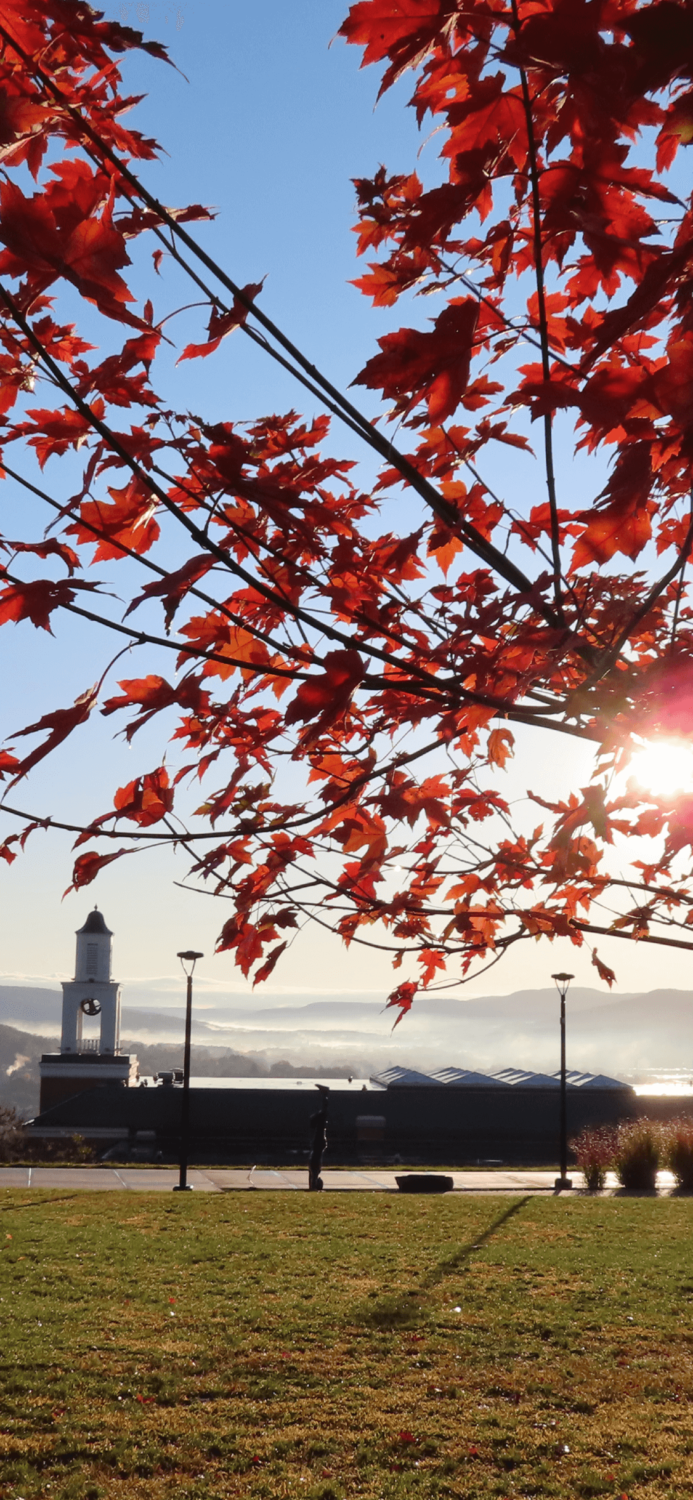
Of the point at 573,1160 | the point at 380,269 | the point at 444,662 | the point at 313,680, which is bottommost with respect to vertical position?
the point at 573,1160

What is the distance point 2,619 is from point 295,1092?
1494 inches

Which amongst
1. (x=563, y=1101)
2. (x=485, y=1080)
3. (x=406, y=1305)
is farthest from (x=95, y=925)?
(x=406, y=1305)

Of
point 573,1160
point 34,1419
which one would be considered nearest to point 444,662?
point 34,1419

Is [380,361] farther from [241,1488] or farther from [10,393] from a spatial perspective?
[241,1488]

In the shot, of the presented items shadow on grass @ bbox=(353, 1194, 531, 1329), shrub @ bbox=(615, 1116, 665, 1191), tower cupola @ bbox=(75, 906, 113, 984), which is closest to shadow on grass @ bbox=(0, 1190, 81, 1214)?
shadow on grass @ bbox=(353, 1194, 531, 1329)

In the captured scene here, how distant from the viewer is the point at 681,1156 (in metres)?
18.9

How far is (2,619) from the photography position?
243cm

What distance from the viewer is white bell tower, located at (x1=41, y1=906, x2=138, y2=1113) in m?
58.7

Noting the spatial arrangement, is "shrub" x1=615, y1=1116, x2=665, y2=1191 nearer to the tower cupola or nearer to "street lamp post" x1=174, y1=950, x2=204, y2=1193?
"street lamp post" x1=174, y1=950, x2=204, y2=1193

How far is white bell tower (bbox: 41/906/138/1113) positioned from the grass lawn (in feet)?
158

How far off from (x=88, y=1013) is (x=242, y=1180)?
142 ft

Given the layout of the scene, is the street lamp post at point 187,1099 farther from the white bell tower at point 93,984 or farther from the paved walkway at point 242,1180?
the white bell tower at point 93,984

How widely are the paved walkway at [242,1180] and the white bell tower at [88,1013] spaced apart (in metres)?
39.7

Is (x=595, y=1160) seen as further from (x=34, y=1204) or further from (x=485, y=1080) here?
(x=485, y=1080)
